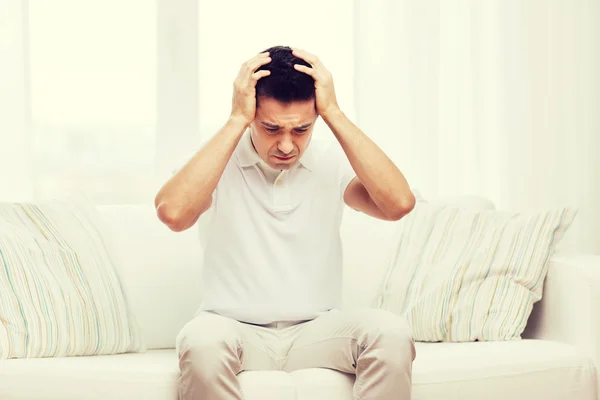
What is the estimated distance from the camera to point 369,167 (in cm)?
197

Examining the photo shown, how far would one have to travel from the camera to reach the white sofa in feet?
6.00

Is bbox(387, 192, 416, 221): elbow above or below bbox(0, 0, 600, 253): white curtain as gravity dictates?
below

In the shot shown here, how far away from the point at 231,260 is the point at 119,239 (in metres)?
0.51

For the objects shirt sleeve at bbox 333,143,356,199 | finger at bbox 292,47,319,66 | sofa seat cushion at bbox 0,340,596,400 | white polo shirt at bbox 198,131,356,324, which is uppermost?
finger at bbox 292,47,319,66

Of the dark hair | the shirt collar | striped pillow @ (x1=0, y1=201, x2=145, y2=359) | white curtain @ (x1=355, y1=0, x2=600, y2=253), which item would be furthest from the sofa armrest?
striped pillow @ (x1=0, y1=201, x2=145, y2=359)

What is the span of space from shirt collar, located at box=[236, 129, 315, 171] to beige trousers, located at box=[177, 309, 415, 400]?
1.39ft

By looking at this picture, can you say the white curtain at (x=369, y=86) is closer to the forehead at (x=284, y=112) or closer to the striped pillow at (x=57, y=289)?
the striped pillow at (x=57, y=289)

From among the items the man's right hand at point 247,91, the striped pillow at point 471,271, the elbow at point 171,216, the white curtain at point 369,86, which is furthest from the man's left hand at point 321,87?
the white curtain at point 369,86

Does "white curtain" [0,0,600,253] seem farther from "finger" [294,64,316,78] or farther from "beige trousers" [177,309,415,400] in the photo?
"beige trousers" [177,309,415,400]

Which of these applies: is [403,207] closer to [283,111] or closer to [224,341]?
[283,111]

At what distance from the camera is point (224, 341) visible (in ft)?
5.66

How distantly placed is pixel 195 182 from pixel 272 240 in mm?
279

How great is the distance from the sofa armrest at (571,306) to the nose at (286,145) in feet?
2.94

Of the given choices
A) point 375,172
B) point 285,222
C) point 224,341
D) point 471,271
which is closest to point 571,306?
point 471,271
